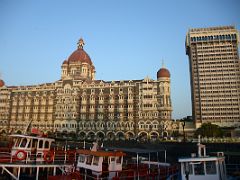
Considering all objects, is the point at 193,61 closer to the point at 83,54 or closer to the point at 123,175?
the point at 83,54

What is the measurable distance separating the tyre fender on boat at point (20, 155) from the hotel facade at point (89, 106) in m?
53.1

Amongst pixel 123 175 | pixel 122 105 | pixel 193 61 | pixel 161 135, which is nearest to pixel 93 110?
pixel 122 105

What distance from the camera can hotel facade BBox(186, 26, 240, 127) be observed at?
290 feet

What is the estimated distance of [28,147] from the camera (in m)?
21.7

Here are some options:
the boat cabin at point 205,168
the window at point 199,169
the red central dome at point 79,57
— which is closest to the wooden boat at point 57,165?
the boat cabin at point 205,168

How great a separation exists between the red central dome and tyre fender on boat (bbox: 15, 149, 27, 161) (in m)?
70.2

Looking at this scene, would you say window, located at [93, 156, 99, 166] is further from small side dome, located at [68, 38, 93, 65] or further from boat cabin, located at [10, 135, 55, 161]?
small side dome, located at [68, 38, 93, 65]

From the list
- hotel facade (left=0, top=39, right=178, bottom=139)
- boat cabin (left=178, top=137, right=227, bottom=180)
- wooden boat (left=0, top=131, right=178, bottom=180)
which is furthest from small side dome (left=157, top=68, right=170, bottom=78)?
boat cabin (left=178, top=137, right=227, bottom=180)

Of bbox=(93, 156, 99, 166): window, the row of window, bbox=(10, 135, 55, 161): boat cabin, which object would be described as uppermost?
the row of window

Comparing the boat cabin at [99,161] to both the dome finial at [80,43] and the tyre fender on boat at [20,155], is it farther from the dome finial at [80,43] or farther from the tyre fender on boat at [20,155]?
the dome finial at [80,43]

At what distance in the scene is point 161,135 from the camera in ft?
229

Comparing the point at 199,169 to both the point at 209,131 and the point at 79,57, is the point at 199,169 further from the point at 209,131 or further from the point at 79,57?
the point at 79,57

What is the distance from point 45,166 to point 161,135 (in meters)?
52.7

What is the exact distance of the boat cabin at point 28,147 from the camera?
20875 millimetres
